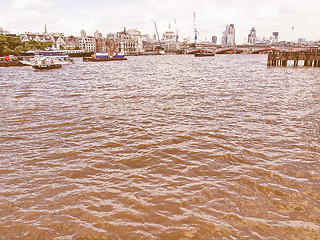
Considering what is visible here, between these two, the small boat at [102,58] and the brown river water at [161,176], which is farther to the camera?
the small boat at [102,58]

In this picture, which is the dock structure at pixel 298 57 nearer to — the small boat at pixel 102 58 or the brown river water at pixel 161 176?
the brown river water at pixel 161 176

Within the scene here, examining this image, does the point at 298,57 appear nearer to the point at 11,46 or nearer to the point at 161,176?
the point at 161,176

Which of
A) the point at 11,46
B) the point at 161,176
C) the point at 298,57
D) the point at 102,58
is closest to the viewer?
the point at 161,176

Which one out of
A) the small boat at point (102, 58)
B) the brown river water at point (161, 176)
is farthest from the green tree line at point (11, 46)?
the brown river water at point (161, 176)

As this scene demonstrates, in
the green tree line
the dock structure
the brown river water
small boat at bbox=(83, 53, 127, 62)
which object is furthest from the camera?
the green tree line

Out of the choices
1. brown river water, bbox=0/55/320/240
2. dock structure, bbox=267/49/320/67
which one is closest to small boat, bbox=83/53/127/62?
dock structure, bbox=267/49/320/67

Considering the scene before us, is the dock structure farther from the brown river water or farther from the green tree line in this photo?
the green tree line

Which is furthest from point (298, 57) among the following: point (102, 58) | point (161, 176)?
point (102, 58)

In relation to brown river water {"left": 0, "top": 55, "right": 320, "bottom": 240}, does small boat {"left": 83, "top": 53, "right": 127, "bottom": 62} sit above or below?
above

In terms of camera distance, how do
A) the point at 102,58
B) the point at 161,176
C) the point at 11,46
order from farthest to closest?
the point at 11,46
the point at 102,58
the point at 161,176

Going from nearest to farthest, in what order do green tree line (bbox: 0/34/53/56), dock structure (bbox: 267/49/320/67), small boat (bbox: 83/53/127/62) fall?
dock structure (bbox: 267/49/320/67) < small boat (bbox: 83/53/127/62) < green tree line (bbox: 0/34/53/56)

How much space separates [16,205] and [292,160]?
8.24 metres

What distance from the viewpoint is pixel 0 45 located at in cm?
10731

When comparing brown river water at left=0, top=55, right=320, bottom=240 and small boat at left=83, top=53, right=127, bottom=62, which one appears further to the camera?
small boat at left=83, top=53, right=127, bottom=62
